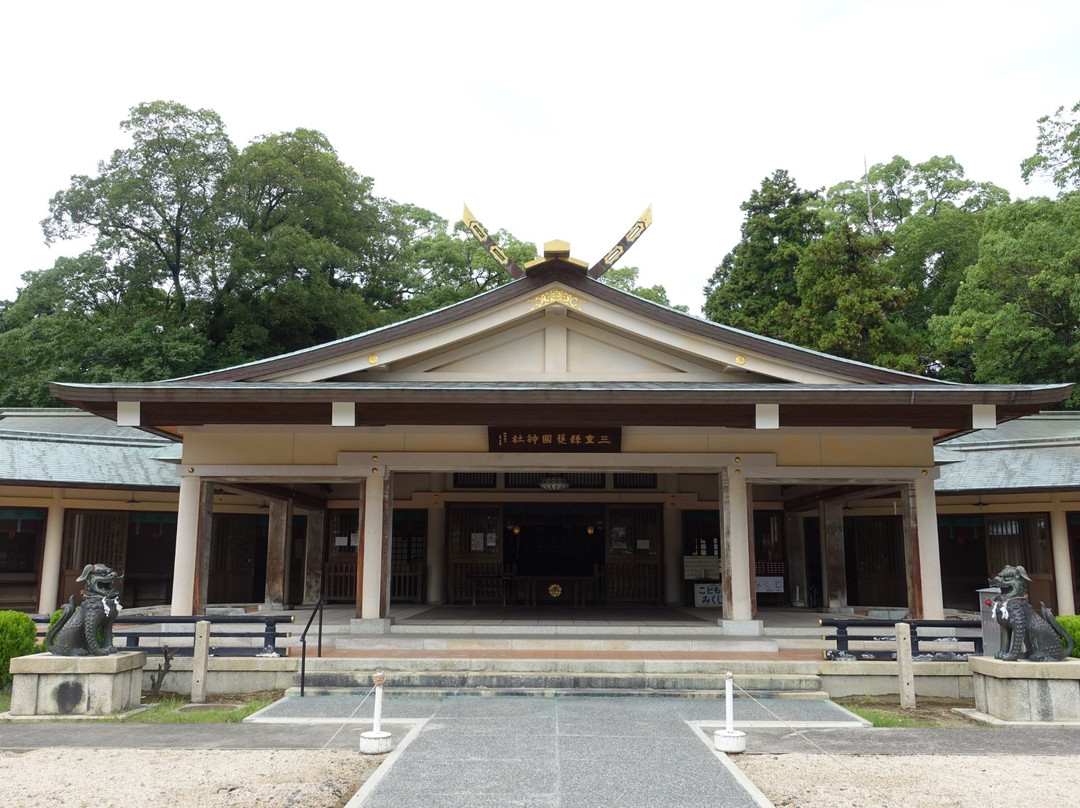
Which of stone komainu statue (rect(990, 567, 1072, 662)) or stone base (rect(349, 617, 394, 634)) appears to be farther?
stone base (rect(349, 617, 394, 634))

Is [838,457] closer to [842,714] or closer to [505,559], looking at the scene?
[842,714]

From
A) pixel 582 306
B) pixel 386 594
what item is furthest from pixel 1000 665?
pixel 386 594

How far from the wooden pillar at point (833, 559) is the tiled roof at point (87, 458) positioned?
13.6 m

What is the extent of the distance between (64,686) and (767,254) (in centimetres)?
3064

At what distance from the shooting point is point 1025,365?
87.7 feet

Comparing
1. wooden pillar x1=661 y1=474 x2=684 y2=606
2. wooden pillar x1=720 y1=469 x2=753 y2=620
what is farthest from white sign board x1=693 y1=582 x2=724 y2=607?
wooden pillar x1=720 y1=469 x2=753 y2=620

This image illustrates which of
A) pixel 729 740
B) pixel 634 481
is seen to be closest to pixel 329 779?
pixel 729 740

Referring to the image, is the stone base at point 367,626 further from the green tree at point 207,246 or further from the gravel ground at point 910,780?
the green tree at point 207,246

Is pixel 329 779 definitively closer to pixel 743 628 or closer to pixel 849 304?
pixel 743 628

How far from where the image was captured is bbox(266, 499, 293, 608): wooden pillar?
61.2 feet

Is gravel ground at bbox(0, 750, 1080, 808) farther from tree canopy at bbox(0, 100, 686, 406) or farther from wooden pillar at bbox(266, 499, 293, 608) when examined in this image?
tree canopy at bbox(0, 100, 686, 406)

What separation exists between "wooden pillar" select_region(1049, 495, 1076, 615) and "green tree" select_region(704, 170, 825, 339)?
53.8 ft

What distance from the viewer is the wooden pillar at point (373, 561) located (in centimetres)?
1327

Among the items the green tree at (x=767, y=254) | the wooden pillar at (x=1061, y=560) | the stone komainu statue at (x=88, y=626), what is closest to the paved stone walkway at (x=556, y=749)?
the stone komainu statue at (x=88, y=626)
